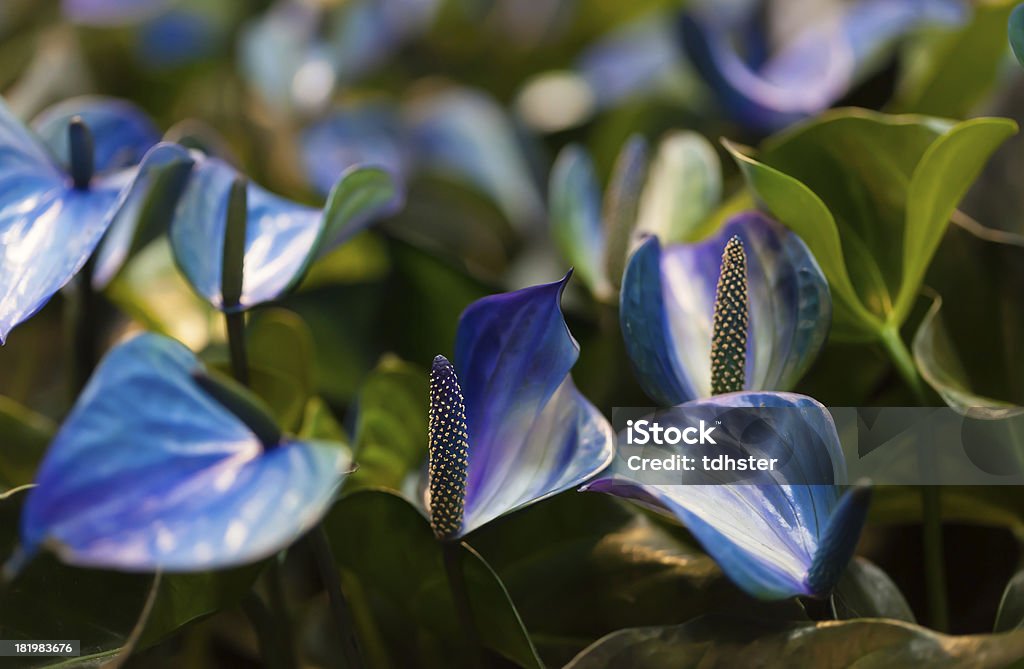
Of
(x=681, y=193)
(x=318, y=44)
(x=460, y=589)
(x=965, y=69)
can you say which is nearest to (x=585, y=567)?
(x=460, y=589)

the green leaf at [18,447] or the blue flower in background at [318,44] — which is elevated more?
the blue flower in background at [318,44]

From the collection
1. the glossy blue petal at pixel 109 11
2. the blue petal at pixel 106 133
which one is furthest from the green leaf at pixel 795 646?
the glossy blue petal at pixel 109 11

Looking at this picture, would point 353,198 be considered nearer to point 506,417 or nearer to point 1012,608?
point 506,417

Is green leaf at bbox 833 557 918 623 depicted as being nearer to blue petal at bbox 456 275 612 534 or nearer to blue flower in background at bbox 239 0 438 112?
blue petal at bbox 456 275 612 534

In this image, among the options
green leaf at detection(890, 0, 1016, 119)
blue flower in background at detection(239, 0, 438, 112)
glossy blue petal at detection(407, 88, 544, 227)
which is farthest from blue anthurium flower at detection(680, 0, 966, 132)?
blue flower in background at detection(239, 0, 438, 112)

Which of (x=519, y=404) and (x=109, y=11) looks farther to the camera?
(x=109, y=11)

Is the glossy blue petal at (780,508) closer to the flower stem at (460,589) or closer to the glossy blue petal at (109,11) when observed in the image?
the flower stem at (460,589)
